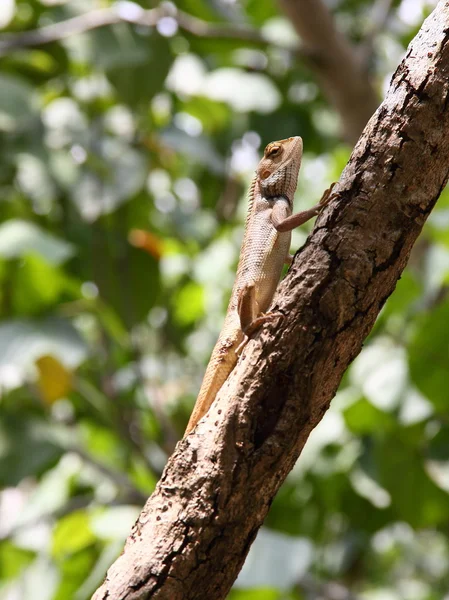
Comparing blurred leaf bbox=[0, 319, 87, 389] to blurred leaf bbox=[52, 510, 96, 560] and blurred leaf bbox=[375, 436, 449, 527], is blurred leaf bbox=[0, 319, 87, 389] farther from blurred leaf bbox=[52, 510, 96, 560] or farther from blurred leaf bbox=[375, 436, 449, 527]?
blurred leaf bbox=[375, 436, 449, 527]

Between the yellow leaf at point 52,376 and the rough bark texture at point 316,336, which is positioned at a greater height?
the yellow leaf at point 52,376

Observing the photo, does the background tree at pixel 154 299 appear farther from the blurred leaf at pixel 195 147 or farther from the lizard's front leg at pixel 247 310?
the lizard's front leg at pixel 247 310

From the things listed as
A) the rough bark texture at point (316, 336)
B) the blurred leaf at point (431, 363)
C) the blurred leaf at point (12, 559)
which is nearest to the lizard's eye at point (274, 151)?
the blurred leaf at point (431, 363)

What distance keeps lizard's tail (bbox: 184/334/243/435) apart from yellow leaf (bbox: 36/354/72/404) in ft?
6.00

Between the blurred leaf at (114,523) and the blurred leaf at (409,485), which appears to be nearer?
the blurred leaf at (114,523)

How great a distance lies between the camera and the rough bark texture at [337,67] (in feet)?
14.8

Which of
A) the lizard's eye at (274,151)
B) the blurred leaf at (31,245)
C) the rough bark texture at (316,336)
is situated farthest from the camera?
the blurred leaf at (31,245)

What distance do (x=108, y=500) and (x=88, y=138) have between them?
7.58 feet

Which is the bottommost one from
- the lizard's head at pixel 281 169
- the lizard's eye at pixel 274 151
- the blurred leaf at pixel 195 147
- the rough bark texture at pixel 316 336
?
the rough bark texture at pixel 316 336

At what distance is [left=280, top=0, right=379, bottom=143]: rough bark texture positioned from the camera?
4.50 metres

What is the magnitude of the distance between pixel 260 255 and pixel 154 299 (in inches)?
79.5

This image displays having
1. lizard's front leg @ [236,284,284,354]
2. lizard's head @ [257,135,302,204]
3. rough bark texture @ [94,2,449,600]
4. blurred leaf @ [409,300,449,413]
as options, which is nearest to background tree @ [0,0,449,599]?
blurred leaf @ [409,300,449,413]

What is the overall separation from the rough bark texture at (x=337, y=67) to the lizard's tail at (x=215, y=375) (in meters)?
2.39

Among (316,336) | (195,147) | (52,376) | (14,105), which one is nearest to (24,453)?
(52,376)
